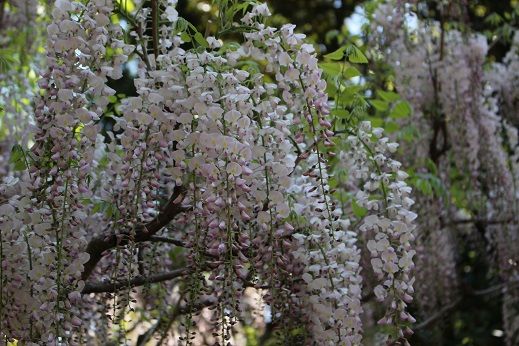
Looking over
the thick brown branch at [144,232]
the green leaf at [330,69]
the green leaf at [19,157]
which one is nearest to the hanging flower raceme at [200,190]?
the thick brown branch at [144,232]

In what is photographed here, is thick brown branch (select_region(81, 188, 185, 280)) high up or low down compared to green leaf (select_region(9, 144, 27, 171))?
down

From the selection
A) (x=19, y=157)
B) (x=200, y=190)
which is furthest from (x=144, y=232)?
(x=19, y=157)

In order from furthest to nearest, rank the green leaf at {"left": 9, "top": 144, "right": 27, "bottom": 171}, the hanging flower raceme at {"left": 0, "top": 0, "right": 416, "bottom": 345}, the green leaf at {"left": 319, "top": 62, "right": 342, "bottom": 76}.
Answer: the green leaf at {"left": 319, "top": 62, "right": 342, "bottom": 76}
the green leaf at {"left": 9, "top": 144, "right": 27, "bottom": 171}
the hanging flower raceme at {"left": 0, "top": 0, "right": 416, "bottom": 345}

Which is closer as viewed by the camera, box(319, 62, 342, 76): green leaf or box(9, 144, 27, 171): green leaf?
box(9, 144, 27, 171): green leaf

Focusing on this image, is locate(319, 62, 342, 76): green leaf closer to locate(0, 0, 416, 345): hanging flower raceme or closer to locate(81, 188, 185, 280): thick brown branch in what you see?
locate(0, 0, 416, 345): hanging flower raceme

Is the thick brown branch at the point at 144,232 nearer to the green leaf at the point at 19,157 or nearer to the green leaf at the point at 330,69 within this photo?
the green leaf at the point at 19,157

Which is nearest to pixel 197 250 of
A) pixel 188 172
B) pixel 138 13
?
pixel 188 172

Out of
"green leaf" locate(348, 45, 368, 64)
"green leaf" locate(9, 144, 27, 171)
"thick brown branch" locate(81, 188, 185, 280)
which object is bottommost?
"thick brown branch" locate(81, 188, 185, 280)

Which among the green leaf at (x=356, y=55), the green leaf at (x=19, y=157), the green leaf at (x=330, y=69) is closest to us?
the green leaf at (x=19, y=157)

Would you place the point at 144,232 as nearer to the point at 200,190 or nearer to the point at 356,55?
the point at 200,190

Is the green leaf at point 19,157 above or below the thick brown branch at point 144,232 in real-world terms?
above

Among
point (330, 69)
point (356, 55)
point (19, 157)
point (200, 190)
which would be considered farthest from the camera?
point (330, 69)

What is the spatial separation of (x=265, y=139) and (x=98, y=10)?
2.03 feet

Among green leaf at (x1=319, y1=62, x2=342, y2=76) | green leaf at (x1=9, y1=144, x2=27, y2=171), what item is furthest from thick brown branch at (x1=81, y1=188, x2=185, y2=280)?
green leaf at (x1=319, y1=62, x2=342, y2=76)
